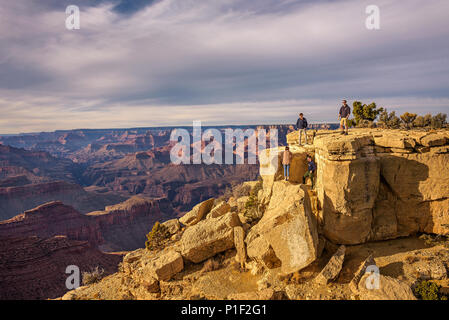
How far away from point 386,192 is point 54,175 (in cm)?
18332

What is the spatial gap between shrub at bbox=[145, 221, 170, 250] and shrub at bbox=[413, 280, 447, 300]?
40.8 feet

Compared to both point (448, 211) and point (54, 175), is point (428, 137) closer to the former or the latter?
point (448, 211)

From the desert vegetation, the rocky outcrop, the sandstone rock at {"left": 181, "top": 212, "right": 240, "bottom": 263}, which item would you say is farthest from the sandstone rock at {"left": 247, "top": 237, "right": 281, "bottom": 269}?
the desert vegetation

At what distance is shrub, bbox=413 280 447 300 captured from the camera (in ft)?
24.7

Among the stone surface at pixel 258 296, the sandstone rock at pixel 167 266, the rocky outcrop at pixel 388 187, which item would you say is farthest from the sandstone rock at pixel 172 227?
the rocky outcrop at pixel 388 187

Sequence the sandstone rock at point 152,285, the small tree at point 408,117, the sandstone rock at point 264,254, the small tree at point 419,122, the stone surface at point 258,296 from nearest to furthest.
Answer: the stone surface at point 258,296
the sandstone rock at point 264,254
the sandstone rock at point 152,285
the small tree at point 419,122
the small tree at point 408,117

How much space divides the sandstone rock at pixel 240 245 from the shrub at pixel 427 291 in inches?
245

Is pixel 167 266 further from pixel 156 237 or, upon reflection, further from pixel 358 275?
pixel 358 275

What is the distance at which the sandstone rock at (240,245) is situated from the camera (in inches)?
419

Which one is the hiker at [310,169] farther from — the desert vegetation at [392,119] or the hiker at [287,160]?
the desert vegetation at [392,119]

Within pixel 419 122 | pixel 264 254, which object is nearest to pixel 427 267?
pixel 264 254
